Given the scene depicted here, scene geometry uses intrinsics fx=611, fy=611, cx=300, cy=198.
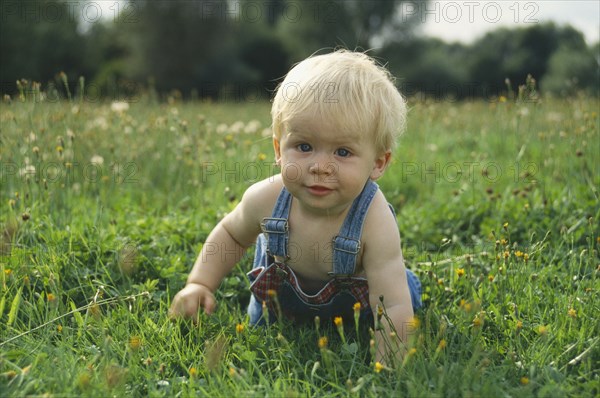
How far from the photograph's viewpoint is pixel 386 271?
7.45 ft

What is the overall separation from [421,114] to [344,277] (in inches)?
148

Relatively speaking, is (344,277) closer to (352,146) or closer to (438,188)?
(352,146)

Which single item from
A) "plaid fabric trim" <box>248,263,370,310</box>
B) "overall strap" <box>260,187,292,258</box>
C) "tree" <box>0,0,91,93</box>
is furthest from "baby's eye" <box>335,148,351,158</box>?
"tree" <box>0,0,91,93</box>

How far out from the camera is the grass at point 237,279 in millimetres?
1939

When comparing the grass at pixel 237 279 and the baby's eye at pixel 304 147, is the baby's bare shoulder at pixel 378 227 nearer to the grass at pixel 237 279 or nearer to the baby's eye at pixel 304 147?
the grass at pixel 237 279

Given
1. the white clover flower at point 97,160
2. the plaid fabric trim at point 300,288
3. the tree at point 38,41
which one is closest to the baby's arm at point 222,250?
the plaid fabric trim at point 300,288

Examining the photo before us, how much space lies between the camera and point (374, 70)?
7.56 feet

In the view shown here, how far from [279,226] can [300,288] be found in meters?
0.28

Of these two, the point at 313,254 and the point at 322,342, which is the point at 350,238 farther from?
the point at 322,342

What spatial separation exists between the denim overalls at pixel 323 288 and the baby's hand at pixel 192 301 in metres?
0.19

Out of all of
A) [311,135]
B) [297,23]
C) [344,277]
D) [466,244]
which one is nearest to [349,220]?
[344,277]

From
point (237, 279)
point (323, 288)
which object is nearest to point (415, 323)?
point (323, 288)

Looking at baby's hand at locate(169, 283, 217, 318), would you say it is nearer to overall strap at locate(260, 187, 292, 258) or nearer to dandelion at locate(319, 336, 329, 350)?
overall strap at locate(260, 187, 292, 258)

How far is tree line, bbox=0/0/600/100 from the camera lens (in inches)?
867
